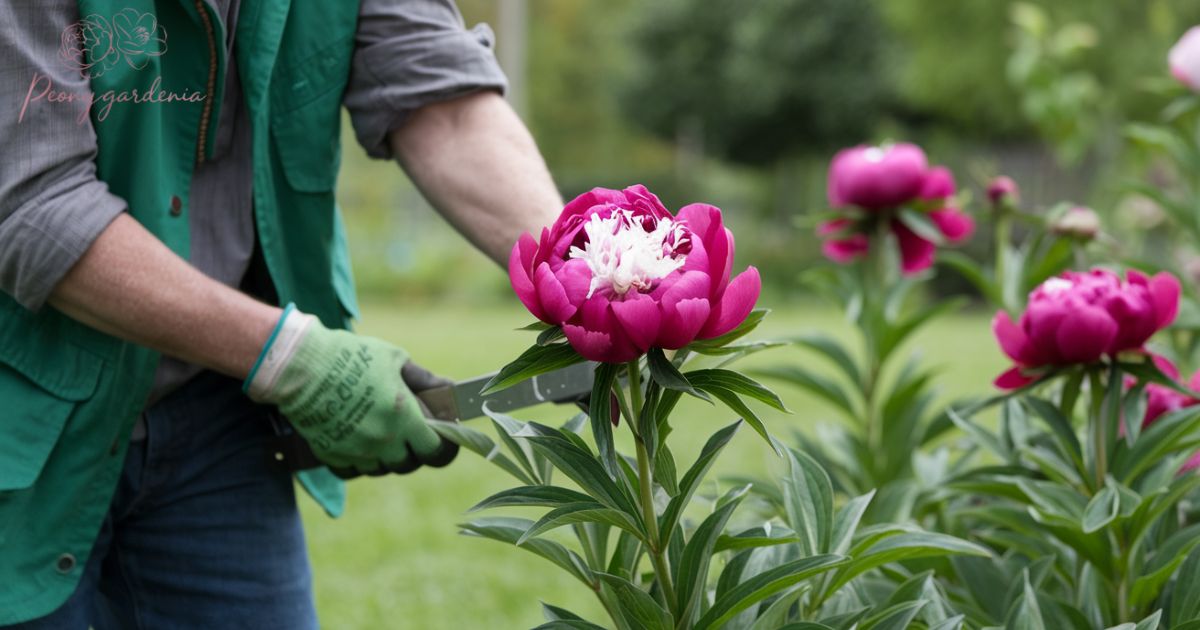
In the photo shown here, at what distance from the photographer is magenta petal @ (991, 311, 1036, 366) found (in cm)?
168

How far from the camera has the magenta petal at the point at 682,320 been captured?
41.5 inches

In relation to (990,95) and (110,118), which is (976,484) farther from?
(990,95)

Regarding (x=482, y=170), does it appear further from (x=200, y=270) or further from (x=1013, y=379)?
(x=1013, y=379)

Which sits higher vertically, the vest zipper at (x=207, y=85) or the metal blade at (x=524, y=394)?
the vest zipper at (x=207, y=85)

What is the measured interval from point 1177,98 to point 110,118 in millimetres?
2237

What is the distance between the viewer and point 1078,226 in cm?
225

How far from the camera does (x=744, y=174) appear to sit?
80.4 feet

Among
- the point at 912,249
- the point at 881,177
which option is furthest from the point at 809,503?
the point at 912,249

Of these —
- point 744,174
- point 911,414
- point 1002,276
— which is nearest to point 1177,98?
point 1002,276

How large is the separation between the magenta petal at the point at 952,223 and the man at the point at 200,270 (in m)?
1.09

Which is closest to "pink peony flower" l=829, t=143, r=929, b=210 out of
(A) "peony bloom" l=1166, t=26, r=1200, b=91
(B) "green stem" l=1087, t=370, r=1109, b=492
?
(A) "peony bloom" l=1166, t=26, r=1200, b=91

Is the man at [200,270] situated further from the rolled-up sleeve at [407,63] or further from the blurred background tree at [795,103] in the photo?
the blurred background tree at [795,103]

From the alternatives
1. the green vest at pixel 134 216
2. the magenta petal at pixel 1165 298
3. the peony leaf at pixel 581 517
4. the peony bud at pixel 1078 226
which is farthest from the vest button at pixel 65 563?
the peony bud at pixel 1078 226

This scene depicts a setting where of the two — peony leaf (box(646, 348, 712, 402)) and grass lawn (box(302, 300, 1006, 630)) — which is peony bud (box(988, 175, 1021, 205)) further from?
peony leaf (box(646, 348, 712, 402))
